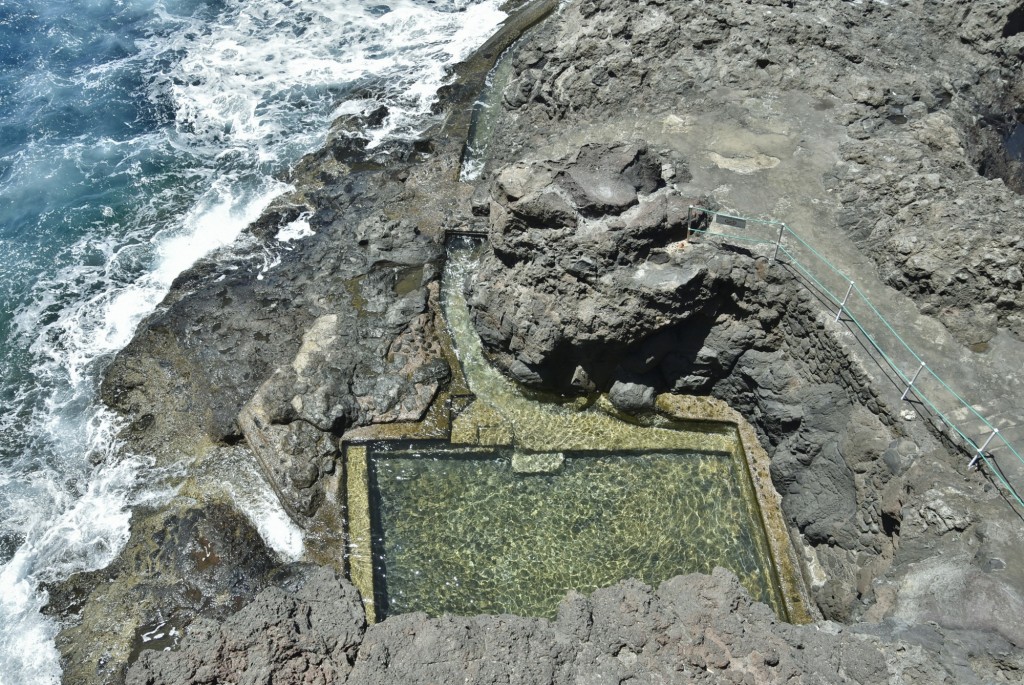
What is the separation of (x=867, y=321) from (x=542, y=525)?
19.0 feet

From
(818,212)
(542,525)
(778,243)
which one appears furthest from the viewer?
(818,212)

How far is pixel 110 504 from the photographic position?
12.4m

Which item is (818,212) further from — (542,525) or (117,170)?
(117,170)

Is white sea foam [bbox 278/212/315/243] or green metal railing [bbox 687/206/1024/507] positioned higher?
green metal railing [bbox 687/206/1024/507]

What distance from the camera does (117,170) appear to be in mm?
18344

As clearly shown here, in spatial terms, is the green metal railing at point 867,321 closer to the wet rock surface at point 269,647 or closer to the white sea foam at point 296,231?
the white sea foam at point 296,231

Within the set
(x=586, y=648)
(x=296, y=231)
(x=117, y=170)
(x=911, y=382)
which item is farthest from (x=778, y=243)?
(x=117, y=170)

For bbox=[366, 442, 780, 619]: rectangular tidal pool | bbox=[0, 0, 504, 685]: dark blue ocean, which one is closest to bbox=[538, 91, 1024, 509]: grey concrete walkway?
bbox=[366, 442, 780, 619]: rectangular tidal pool

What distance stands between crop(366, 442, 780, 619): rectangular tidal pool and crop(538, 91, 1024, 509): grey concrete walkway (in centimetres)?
303

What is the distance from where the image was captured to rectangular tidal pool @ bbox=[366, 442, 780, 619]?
1131 centimetres

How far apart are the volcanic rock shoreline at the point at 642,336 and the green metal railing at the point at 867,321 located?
22cm

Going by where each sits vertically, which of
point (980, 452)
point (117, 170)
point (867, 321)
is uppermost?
point (867, 321)

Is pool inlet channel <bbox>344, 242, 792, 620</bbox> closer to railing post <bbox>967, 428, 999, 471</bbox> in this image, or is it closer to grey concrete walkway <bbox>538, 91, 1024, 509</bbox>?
grey concrete walkway <bbox>538, 91, 1024, 509</bbox>

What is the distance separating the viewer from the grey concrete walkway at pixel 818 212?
1096 centimetres
